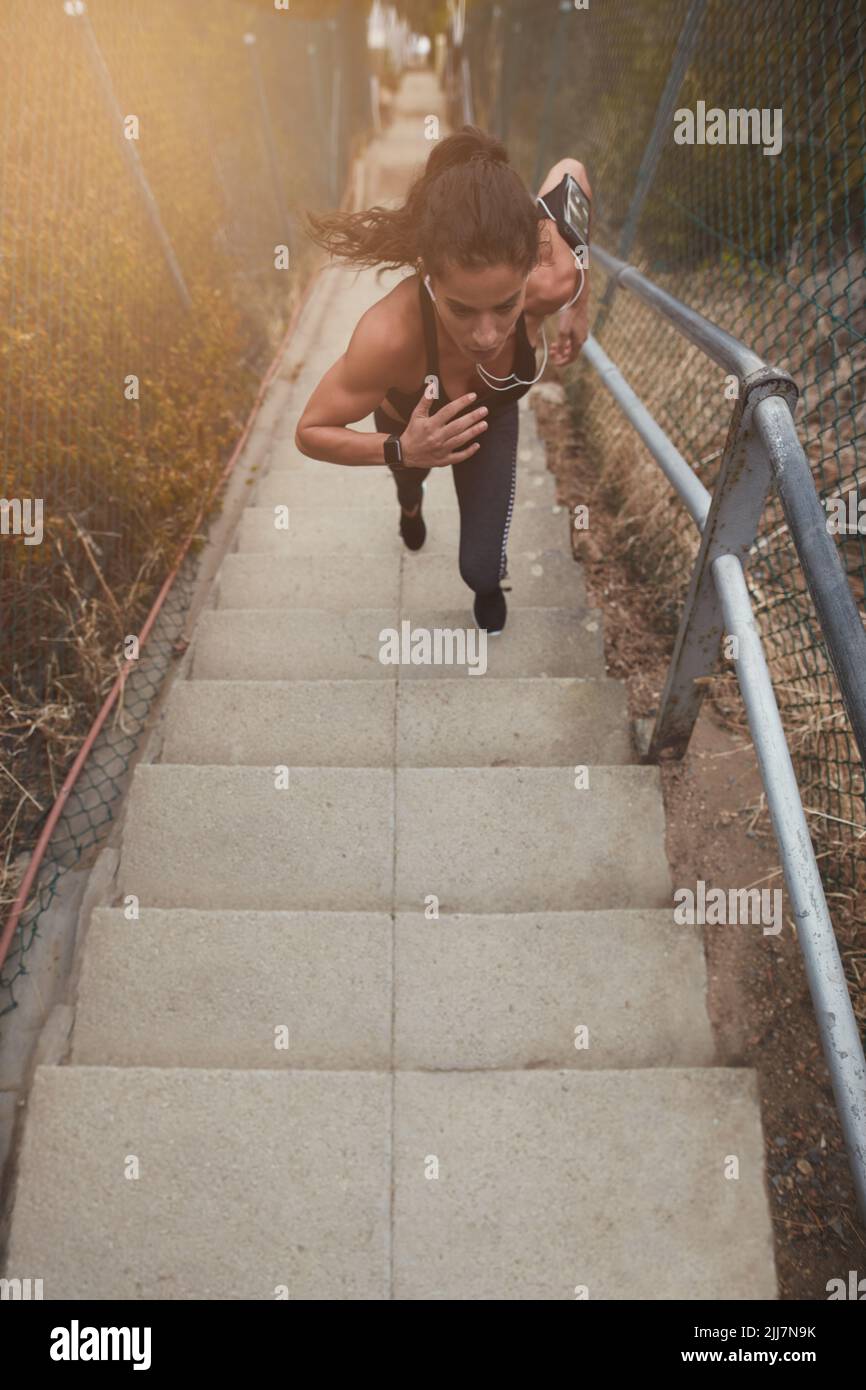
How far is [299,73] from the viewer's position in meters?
10.0

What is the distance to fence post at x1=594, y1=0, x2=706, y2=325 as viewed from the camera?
10.5 ft

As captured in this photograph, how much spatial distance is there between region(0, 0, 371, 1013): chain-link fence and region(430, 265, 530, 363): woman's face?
7.26 ft

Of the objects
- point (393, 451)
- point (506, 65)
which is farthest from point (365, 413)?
point (506, 65)

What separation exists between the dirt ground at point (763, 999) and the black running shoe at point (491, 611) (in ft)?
1.82

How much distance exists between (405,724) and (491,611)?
629 millimetres

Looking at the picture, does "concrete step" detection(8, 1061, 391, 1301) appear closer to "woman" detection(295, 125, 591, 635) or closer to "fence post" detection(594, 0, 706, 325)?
"woman" detection(295, 125, 591, 635)

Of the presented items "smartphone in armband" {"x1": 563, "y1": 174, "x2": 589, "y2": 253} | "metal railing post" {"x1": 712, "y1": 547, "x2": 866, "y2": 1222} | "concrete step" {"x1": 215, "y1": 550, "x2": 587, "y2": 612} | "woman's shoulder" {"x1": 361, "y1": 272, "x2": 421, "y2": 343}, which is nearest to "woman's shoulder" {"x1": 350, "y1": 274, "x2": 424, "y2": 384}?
"woman's shoulder" {"x1": 361, "y1": 272, "x2": 421, "y2": 343}

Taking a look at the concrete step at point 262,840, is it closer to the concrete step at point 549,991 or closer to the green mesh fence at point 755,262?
the concrete step at point 549,991

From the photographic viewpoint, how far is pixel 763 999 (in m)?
2.09

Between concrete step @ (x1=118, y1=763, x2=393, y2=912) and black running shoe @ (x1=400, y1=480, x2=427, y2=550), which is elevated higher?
black running shoe @ (x1=400, y1=480, x2=427, y2=550)

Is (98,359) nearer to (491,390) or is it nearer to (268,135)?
(491,390)

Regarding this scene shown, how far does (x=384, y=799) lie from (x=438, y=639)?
94 cm

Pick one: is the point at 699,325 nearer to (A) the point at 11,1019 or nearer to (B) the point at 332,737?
(B) the point at 332,737
